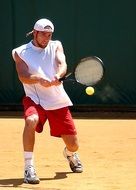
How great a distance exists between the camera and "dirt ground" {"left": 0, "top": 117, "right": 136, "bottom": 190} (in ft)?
20.3

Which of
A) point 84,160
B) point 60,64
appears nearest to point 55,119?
point 60,64

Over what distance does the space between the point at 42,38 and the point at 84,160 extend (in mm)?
1851

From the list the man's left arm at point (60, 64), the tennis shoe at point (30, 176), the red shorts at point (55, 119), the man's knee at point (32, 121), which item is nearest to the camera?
the tennis shoe at point (30, 176)

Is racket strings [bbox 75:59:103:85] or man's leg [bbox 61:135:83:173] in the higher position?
racket strings [bbox 75:59:103:85]

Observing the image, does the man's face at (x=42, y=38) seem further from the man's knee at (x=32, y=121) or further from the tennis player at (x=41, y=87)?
the man's knee at (x=32, y=121)

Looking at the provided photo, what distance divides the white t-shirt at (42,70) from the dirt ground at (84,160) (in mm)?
763

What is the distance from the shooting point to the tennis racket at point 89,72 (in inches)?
256

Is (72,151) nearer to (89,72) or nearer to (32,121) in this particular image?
(32,121)

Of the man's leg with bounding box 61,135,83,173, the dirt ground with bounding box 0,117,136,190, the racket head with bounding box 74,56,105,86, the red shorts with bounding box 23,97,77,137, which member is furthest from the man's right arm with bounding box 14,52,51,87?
the dirt ground with bounding box 0,117,136,190

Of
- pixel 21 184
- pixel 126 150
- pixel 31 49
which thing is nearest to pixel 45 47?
pixel 31 49

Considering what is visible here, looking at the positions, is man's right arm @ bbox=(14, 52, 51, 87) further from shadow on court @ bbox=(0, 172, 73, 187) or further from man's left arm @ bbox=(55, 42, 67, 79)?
shadow on court @ bbox=(0, 172, 73, 187)

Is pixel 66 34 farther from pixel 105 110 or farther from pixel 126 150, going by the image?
pixel 126 150

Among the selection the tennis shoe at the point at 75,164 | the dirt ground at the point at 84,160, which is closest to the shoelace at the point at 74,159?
the tennis shoe at the point at 75,164

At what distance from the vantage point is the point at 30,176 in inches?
244
